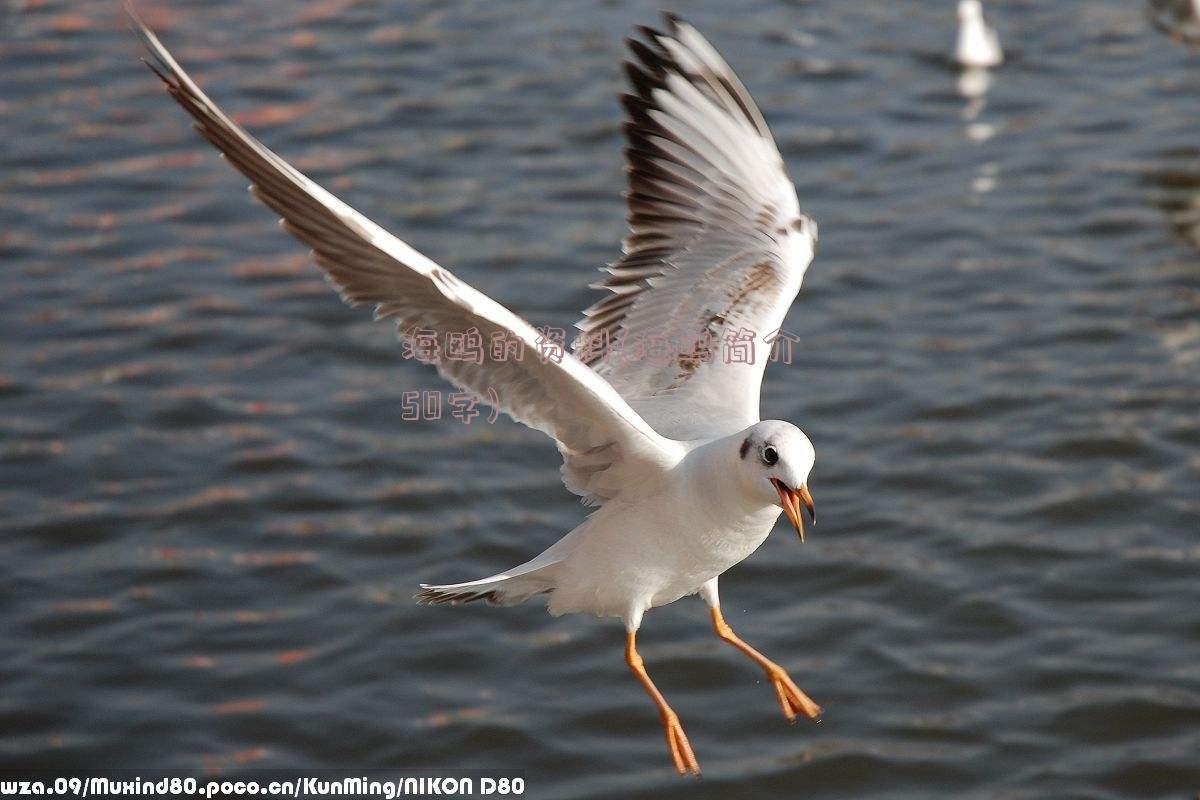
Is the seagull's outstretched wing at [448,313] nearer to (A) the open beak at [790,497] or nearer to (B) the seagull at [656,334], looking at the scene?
(B) the seagull at [656,334]

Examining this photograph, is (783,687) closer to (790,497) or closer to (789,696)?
(789,696)

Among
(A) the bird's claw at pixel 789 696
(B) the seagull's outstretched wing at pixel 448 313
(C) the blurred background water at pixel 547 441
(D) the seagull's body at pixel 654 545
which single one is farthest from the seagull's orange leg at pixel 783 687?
(C) the blurred background water at pixel 547 441

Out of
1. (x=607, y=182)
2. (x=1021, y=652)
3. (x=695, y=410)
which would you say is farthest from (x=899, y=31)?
(x=695, y=410)

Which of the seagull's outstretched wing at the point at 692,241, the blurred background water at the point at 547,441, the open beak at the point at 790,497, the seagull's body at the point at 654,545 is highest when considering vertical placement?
the seagull's outstretched wing at the point at 692,241

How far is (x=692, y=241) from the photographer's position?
660 cm

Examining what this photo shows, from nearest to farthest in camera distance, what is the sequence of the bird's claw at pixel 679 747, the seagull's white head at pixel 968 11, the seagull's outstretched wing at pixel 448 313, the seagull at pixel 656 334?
the seagull's outstretched wing at pixel 448 313, the seagull at pixel 656 334, the bird's claw at pixel 679 747, the seagull's white head at pixel 968 11

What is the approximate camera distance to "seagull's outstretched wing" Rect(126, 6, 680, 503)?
4801mm

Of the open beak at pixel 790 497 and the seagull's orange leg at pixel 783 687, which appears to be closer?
the open beak at pixel 790 497

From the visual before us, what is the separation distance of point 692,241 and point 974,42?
24.6ft

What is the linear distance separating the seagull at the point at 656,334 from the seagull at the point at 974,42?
23.1 ft

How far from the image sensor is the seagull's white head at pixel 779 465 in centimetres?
514

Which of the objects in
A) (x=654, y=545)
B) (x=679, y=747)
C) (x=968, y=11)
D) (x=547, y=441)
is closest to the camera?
(x=654, y=545)

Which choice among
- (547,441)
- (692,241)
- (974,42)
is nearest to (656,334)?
(692,241)

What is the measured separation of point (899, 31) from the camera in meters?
14.3
